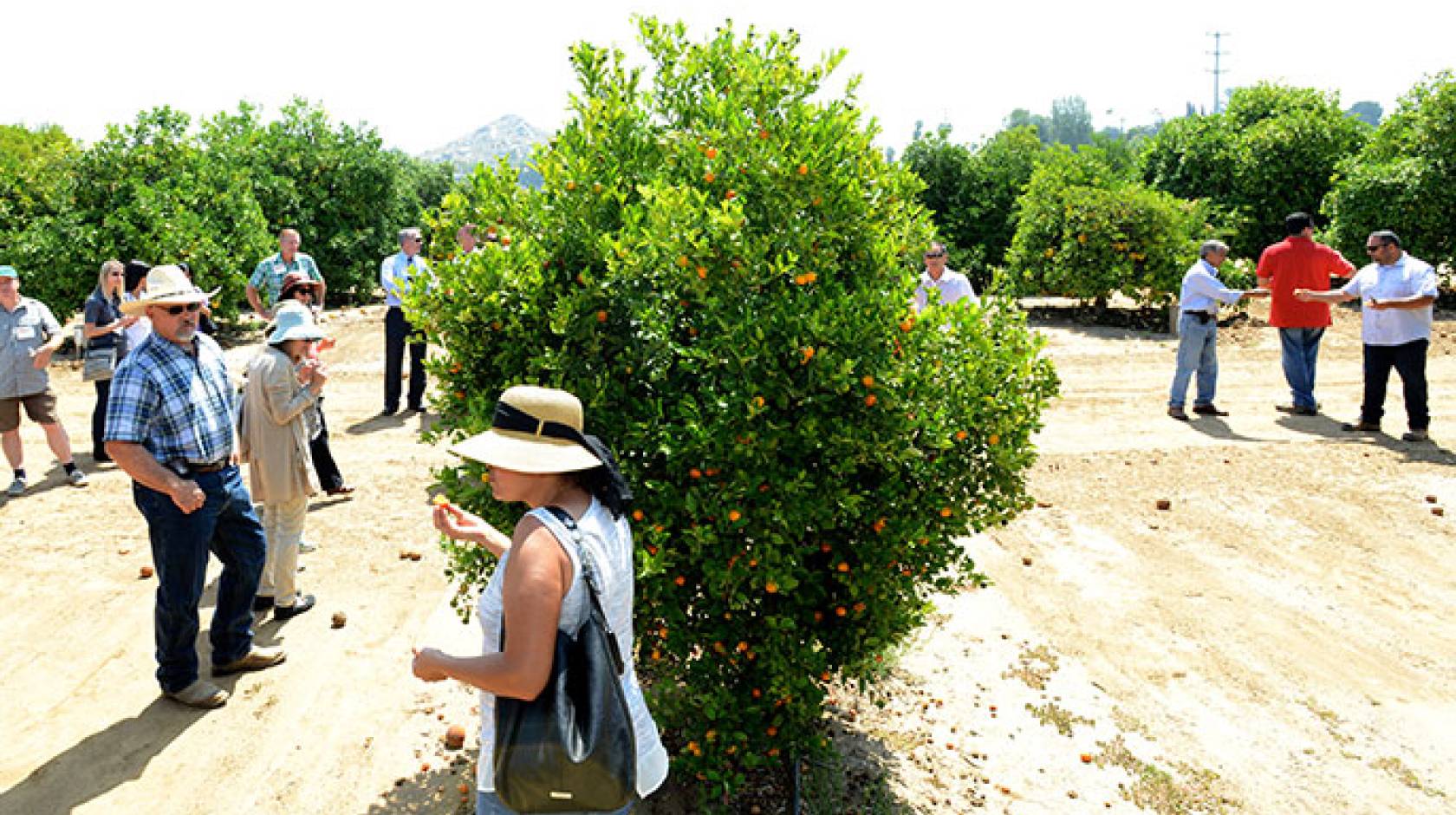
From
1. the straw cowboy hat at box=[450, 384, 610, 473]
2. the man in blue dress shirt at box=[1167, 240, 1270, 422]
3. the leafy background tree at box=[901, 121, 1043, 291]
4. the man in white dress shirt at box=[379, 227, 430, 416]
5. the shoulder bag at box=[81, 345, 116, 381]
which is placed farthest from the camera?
the leafy background tree at box=[901, 121, 1043, 291]

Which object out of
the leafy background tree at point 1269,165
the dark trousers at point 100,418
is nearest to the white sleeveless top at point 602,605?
the dark trousers at point 100,418

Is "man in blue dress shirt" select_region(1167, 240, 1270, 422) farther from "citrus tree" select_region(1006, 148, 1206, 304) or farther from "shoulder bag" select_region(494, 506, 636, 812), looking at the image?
"shoulder bag" select_region(494, 506, 636, 812)

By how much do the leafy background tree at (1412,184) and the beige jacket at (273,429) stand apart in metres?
16.7

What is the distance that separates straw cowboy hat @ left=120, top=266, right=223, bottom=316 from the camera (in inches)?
181

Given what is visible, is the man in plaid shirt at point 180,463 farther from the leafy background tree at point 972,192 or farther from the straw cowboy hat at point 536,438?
the leafy background tree at point 972,192

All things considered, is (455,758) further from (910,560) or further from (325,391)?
(325,391)

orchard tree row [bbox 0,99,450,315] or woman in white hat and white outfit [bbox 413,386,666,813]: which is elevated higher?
orchard tree row [bbox 0,99,450,315]

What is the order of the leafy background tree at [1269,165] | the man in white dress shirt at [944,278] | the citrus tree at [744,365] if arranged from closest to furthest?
the citrus tree at [744,365]
the man in white dress shirt at [944,278]
the leafy background tree at [1269,165]

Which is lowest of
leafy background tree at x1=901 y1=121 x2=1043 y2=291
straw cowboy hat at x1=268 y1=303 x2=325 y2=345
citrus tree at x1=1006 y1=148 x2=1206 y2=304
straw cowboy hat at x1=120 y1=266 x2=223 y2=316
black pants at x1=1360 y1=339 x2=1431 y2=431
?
black pants at x1=1360 y1=339 x2=1431 y2=431

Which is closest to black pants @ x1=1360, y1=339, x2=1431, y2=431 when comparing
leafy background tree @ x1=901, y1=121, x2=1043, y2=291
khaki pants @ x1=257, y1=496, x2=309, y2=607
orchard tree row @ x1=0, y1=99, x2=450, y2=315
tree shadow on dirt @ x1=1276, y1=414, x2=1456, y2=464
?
tree shadow on dirt @ x1=1276, y1=414, x2=1456, y2=464

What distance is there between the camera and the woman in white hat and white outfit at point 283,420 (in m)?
5.61

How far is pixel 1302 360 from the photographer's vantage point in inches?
424

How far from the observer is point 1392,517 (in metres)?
7.63

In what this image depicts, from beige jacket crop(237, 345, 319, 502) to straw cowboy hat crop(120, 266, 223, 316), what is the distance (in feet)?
2.82
